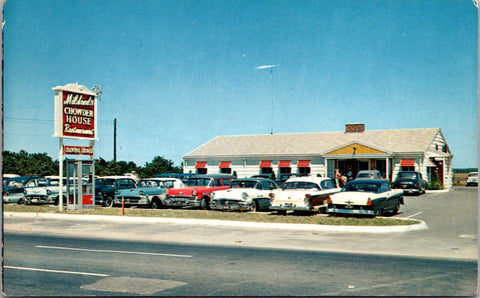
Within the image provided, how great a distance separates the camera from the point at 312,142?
138 ft

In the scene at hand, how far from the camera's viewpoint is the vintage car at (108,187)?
2447cm

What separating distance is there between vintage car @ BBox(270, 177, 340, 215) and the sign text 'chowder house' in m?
9.85

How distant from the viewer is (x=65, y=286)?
25.3 ft

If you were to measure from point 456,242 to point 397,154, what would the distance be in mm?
24209

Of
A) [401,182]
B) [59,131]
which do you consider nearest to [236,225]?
[59,131]

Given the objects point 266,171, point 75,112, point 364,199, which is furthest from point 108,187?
point 266,171

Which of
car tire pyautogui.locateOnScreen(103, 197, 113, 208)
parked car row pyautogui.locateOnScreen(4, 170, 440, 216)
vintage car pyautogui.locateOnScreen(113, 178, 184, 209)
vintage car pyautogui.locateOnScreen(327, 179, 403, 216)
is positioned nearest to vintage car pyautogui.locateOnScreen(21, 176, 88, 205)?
parked car row pyautogui.locateOnScreen(4, 170, 440, 216)

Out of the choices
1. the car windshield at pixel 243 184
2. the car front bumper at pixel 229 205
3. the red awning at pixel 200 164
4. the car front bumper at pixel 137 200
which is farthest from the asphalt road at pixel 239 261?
the red awning at pixel 200 164

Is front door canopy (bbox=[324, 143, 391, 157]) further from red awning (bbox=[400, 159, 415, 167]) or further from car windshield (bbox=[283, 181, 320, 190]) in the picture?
car windshield (bbox=[283, 181, 320, 190])

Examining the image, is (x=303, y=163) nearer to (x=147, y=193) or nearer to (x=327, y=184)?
(x=147, y=193)

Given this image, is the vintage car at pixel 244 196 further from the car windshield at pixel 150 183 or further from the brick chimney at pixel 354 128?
the brick chimney at pixel 354 128

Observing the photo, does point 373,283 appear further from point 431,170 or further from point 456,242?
point 431,170

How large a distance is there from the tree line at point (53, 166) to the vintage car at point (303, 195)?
1036 inches

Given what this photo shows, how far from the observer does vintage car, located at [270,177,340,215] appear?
18391 millimetres
